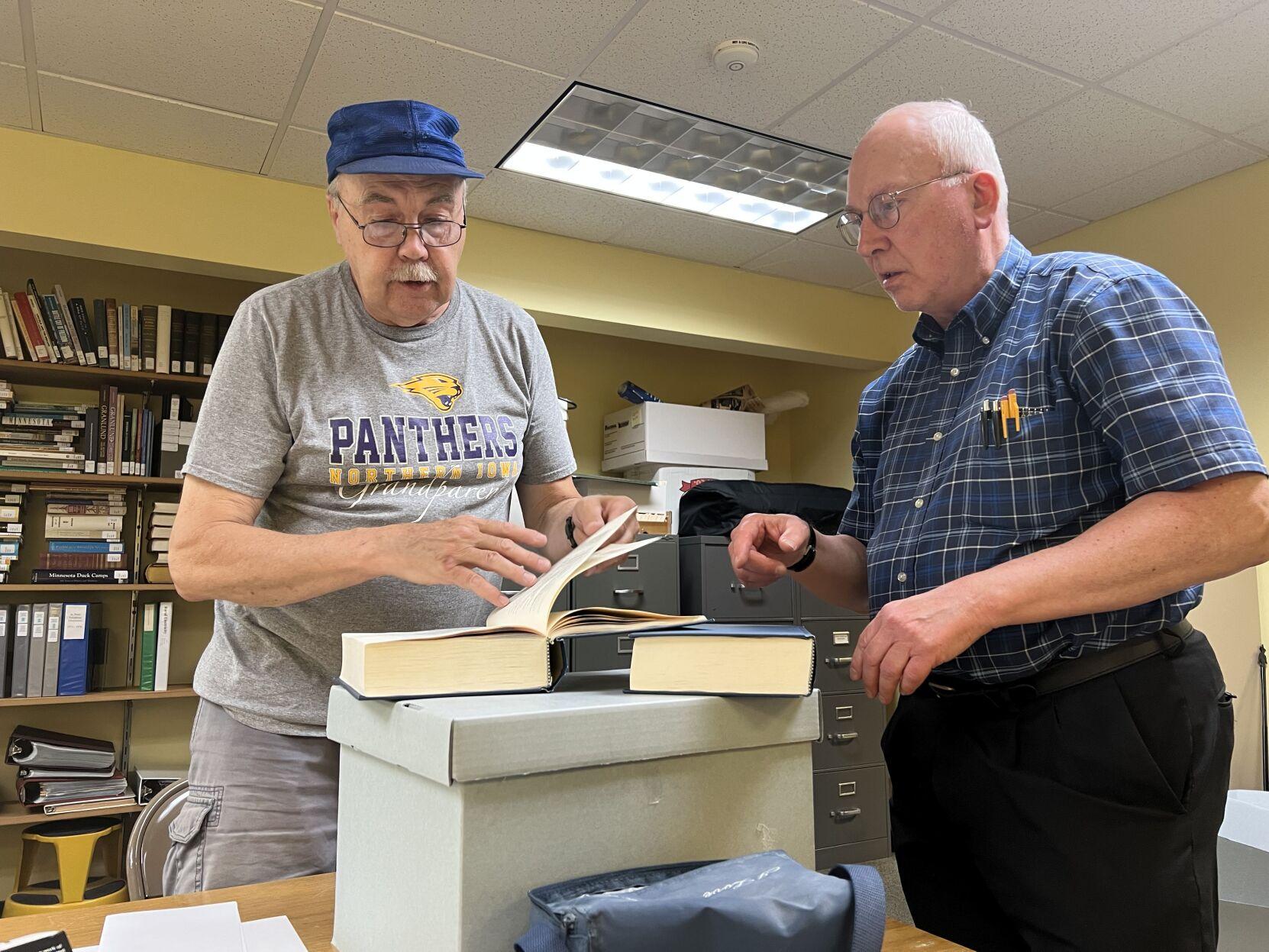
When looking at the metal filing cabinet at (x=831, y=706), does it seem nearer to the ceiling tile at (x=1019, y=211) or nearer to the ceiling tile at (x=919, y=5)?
the ceiling tile at (x=1019, y=211)

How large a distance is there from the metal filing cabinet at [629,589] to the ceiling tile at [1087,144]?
184cm

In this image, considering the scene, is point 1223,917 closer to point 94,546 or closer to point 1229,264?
point 1229,264

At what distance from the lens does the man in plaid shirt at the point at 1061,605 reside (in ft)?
2.65

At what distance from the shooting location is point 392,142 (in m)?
1.03

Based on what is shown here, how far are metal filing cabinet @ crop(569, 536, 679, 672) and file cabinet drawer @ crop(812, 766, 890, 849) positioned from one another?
3.25 ft

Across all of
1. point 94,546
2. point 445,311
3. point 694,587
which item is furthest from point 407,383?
point 94,546

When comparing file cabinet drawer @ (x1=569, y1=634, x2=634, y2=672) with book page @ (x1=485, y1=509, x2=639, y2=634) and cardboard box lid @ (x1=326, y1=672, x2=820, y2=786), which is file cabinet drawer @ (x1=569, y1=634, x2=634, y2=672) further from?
cardboard box lid @ (x1=326, y1=672, x2=820, y2=786)

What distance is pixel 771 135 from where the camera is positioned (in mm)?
2963

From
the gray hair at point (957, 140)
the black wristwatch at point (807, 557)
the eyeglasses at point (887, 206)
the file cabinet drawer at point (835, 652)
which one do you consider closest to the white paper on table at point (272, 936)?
the black wristwatch at point (807, 557)

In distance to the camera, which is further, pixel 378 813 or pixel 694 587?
pixel 694 587

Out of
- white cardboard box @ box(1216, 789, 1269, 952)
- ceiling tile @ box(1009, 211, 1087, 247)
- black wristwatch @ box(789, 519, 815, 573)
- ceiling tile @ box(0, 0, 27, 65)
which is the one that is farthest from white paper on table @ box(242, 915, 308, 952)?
ceiling tile @ box(1009, 211, 1087, 247)

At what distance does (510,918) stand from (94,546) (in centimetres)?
343

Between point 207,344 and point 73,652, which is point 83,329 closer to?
point 207,344

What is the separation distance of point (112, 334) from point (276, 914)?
3.21 meters
